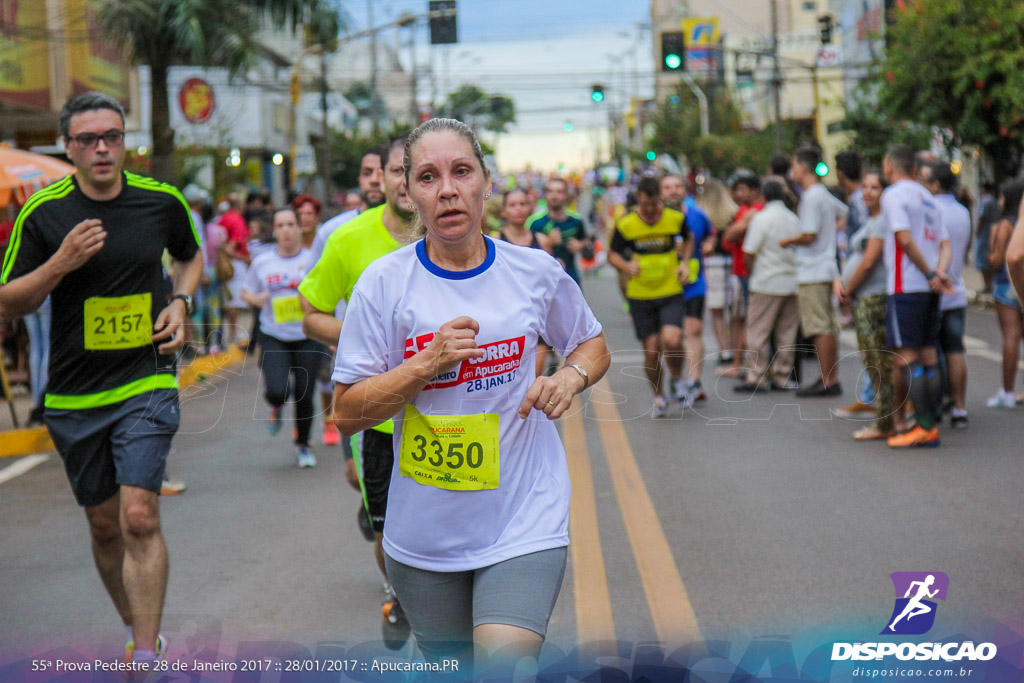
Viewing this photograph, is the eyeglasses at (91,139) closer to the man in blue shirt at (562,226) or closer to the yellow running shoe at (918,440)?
the yellow running shoe at (918,440)

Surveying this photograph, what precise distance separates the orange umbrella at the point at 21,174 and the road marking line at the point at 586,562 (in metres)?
5.58

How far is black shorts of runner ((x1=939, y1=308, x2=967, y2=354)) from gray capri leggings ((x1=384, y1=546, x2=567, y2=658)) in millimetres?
7179

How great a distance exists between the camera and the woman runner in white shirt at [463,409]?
3.14 m

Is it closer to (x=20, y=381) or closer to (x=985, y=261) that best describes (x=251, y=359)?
(x=20, y=381)

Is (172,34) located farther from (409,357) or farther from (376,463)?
(409,357)

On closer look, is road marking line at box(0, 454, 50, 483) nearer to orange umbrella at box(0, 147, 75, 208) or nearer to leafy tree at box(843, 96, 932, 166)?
orange umbrella at box(0, 147, 75, 208)

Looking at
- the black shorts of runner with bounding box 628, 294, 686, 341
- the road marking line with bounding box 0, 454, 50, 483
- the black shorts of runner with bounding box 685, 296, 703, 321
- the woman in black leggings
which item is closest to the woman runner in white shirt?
the woman in black leggings

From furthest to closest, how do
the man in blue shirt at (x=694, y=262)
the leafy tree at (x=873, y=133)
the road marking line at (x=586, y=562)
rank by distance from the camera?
the leafy tree at (x=873, y=133), the man in blue shirt at (x=694, y=262), the road marking line at (x=586, y=562)

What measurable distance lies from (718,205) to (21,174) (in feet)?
24.8

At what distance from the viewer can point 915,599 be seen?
484 cm

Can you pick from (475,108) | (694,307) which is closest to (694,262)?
(694,307)

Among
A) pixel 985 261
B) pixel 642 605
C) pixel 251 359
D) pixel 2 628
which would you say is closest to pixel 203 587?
pixel 2 628

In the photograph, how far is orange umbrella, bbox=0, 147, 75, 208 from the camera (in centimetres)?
1134

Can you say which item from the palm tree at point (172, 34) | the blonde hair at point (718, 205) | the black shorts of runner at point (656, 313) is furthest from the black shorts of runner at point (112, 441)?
the palm tree at point (172, 34)
